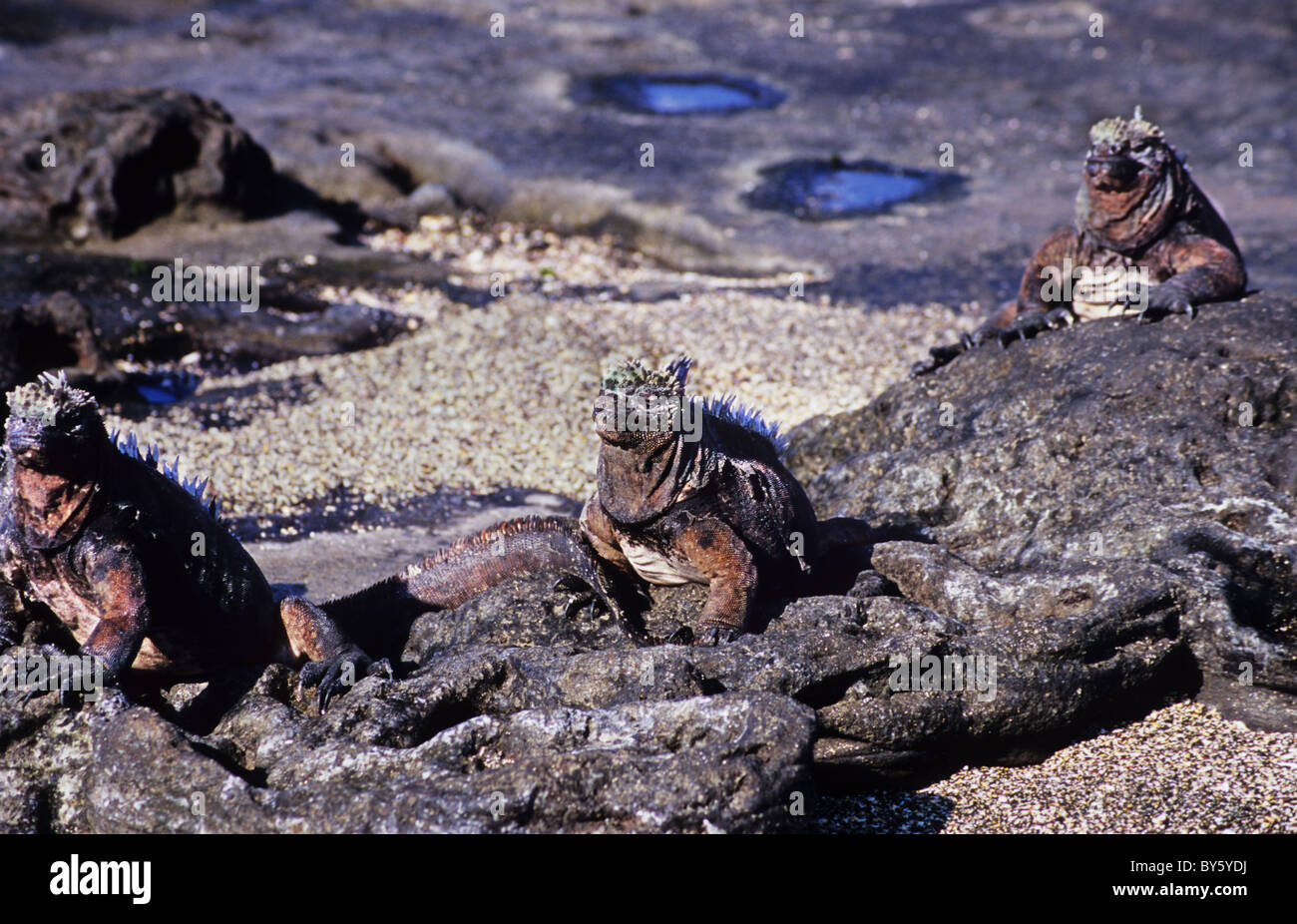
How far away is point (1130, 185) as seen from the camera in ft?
17.3

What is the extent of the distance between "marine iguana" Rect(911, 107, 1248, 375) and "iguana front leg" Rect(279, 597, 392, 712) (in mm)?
3133

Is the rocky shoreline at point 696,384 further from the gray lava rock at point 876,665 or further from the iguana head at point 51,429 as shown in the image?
the iguana head at point 51,429

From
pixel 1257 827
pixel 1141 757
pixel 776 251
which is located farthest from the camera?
→ pixel 776 251

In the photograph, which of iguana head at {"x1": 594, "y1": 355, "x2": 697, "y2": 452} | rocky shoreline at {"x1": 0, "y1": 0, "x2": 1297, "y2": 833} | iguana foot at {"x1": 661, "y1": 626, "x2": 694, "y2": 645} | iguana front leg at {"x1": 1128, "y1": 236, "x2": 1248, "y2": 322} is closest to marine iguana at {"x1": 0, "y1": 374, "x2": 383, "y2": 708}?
rocky shoreline at {"x1": 0, "y1": 0, "x2": 1297, "y2": 833}

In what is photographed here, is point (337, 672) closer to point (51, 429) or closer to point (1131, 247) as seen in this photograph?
point (51, 429)

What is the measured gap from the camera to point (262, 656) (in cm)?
423

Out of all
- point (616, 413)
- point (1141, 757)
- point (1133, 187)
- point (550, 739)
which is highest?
point (1133, 187)

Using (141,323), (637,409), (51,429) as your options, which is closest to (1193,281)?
(637,409)

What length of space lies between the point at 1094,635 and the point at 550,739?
169cm

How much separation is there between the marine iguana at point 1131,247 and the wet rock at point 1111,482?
124 millimetres

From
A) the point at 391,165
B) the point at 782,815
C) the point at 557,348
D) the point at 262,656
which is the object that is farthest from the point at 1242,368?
the point at 391,165

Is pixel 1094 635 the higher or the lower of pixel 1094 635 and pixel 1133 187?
the lower

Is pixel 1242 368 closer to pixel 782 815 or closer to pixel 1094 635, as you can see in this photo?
pixel 1094 635

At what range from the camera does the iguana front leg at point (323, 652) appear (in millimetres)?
3686
